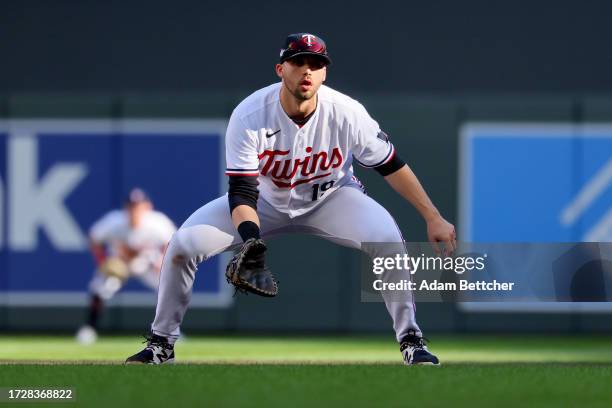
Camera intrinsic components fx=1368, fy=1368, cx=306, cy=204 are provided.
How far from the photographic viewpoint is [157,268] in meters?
11.5

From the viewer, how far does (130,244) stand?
11453 millimetres

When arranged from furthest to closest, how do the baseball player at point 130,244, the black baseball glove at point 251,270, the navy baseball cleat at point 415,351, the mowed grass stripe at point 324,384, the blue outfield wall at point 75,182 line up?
the blue outfield wall at point 75,182 → the baseball player at point 130,244 → the navy baseball cleat at point 415,351 → the black baseball glove at point 251,270 → the mowed grass stripe at point 324,384

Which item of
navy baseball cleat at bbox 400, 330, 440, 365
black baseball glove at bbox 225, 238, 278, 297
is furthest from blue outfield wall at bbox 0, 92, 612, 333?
black baseball glove at bbox 225, 238, 278, 297

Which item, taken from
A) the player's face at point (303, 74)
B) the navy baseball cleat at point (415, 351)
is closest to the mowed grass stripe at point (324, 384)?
the navy baseball cleat at point (415, 351)

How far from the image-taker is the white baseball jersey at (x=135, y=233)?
11406mm

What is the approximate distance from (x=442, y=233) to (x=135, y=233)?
5.59 m

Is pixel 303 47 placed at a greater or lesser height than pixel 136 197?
lesser

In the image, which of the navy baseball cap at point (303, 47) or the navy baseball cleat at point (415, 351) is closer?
the navy baseball cap at point (303, 47)

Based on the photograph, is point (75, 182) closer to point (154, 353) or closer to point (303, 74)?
point (154, 353)

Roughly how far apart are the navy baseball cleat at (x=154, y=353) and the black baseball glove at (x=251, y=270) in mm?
565

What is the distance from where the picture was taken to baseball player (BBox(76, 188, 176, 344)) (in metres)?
11.3

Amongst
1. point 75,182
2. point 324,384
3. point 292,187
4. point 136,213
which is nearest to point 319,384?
point 324,384

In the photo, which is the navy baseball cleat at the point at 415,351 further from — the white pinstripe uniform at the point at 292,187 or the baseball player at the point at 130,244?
the baseball player at the point at 130,244

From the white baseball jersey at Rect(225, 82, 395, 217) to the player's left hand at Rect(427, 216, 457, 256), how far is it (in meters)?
0.39
